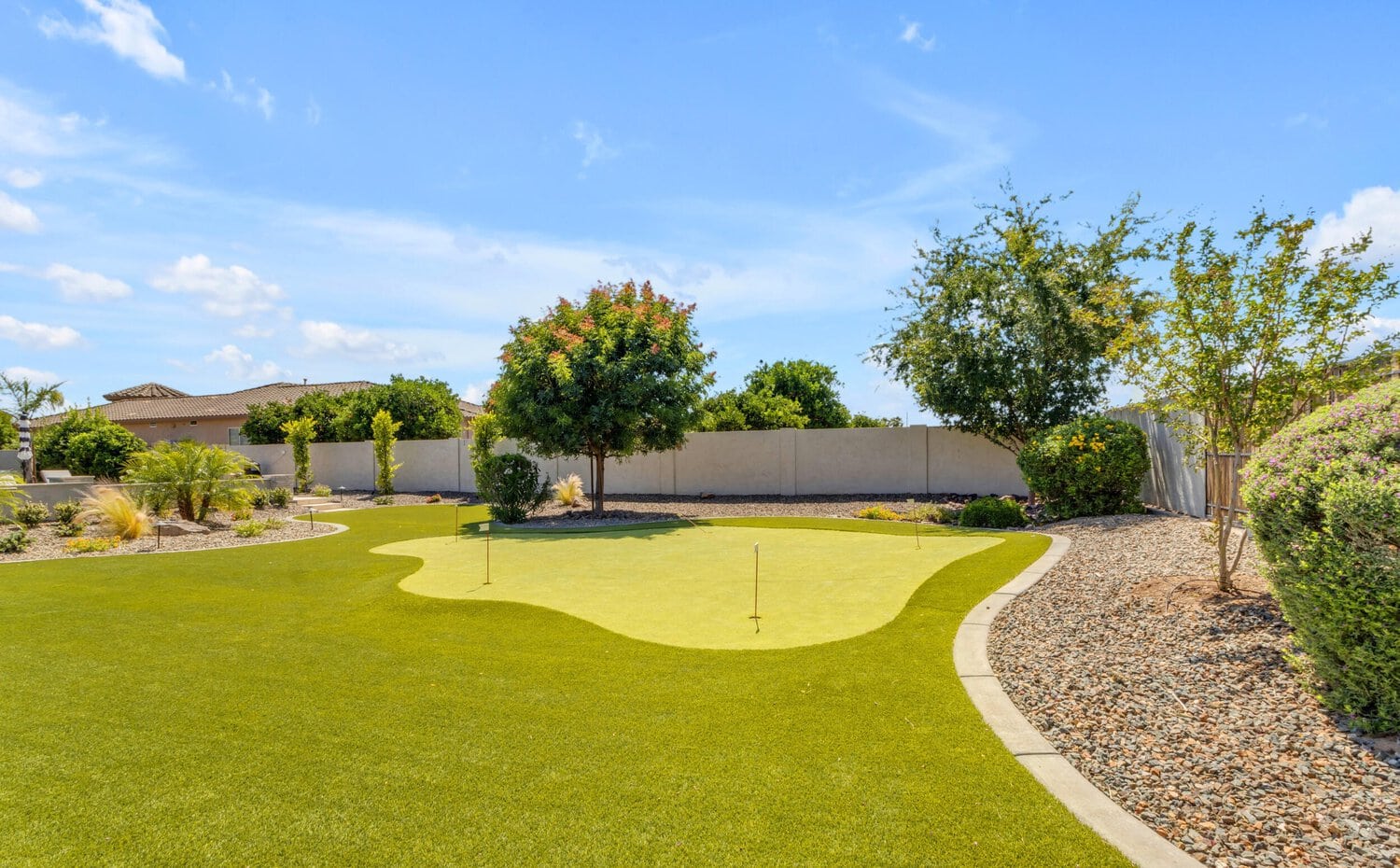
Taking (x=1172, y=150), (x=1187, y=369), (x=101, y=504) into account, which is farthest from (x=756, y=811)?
(x=101, y=504)

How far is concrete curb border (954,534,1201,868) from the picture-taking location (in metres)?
2.62

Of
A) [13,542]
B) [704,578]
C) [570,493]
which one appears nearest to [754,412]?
[570,493]

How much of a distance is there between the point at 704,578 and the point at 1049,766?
203 inches

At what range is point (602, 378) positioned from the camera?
14.7 metres

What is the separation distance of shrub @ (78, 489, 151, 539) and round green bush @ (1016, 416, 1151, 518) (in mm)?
16251

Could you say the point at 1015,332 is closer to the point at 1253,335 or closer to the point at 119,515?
the point at 1253,335

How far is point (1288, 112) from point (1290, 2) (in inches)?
40.8

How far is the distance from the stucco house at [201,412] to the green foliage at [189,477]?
25705 millimetres

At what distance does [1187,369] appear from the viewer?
5770 mm

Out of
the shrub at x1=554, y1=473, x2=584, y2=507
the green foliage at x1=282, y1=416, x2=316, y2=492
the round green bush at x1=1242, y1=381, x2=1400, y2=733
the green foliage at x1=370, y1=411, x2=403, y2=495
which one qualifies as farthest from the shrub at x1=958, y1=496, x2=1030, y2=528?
the green foliage at x1=282, y1=416, x2=316, y2=492

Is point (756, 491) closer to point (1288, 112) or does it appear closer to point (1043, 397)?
point (1043, 397)

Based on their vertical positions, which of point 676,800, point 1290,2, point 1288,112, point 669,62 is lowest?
point 676,800

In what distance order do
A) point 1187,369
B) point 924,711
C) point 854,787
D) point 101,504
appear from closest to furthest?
1. point 854,787
2. point 924,711
3. point 1187,369
4. point 101,504

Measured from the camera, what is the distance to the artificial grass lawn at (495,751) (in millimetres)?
2707
